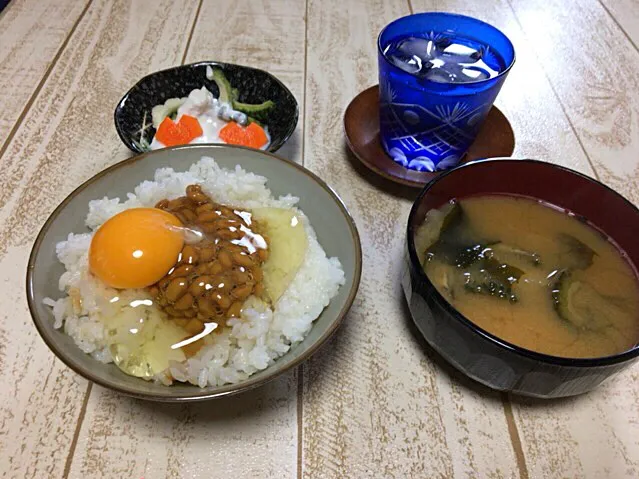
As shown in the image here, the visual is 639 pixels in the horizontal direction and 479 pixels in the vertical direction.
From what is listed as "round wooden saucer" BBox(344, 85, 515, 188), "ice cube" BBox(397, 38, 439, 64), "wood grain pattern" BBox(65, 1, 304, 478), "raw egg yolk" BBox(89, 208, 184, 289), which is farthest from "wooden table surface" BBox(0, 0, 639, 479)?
"ice cube" BBox(397, 38, 439, 64)

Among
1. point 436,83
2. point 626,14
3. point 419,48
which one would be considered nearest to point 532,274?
point 436,83

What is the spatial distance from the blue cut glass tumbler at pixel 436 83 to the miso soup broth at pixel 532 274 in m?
0.31

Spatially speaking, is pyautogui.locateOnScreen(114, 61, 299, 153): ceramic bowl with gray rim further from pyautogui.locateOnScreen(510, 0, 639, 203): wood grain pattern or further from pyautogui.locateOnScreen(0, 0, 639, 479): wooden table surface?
pyautogui.locateOnScreen(510, 0, 639, 203): wood grain pattern

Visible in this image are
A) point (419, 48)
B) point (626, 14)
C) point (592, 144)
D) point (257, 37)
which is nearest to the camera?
point (419, 48)

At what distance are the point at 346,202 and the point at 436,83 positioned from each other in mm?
483

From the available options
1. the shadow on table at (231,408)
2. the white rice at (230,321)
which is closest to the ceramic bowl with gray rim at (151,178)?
the white rice at (230,321)

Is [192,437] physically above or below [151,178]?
below

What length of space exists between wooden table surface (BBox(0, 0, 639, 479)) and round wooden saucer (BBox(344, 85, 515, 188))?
12 cm

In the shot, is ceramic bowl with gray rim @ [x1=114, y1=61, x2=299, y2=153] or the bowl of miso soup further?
ceramic bowl with gray rim @ [x1=114, y1=61, x2=299, y2=153]

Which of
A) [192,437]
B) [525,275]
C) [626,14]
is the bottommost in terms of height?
[192,437]

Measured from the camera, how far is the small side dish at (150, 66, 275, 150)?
1786 mm

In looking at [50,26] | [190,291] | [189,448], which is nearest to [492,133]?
[190,291]

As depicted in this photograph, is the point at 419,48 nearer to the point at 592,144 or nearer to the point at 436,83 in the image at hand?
the point at 436,83

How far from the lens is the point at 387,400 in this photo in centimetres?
128
